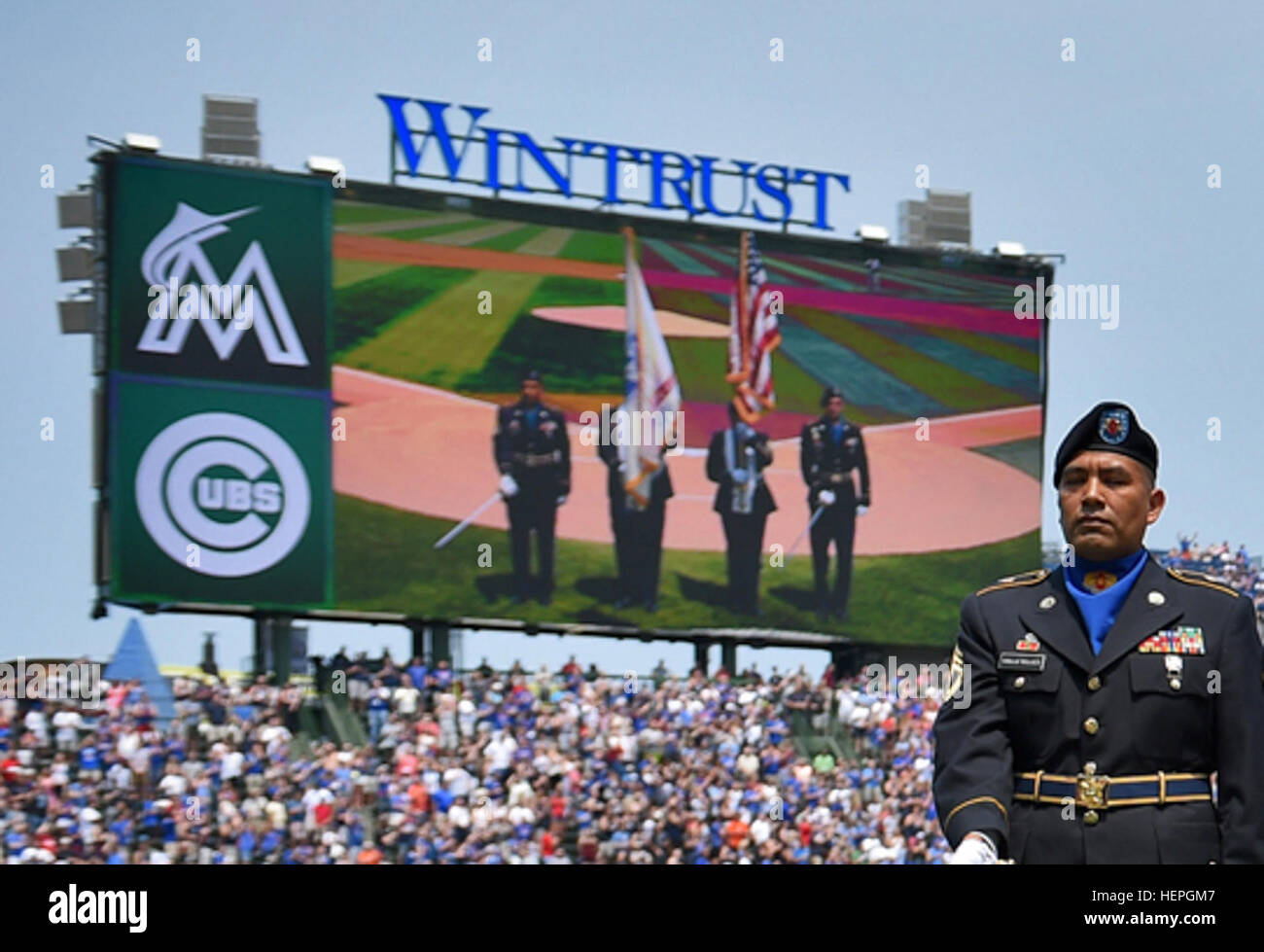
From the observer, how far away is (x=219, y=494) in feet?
114

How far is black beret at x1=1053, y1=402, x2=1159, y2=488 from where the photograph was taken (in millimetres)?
7238

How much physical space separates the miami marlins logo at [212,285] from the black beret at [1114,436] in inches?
1108

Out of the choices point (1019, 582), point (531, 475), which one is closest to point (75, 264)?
point (531, 475)

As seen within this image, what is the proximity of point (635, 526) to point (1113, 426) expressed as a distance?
30.4 m

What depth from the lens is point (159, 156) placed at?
3456cm

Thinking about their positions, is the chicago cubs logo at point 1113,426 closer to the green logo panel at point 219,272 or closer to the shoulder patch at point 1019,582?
the shoulder patch at point 1019,582

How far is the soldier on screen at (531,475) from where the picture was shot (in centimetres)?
3681

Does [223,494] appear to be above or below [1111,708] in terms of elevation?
above

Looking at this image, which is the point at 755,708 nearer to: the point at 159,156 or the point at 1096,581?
the point at 159,156

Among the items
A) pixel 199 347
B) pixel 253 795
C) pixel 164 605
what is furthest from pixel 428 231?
pixel 253 795

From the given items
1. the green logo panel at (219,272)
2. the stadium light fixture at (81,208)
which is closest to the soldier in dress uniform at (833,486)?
the green logo panel at (219,272)

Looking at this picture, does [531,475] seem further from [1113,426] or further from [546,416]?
[1113,426]

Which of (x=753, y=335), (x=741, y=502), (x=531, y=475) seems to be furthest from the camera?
(x=753, y=335)

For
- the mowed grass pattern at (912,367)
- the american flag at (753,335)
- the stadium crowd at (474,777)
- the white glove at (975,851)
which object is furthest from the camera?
the mowed grass pattern at (912,367)
